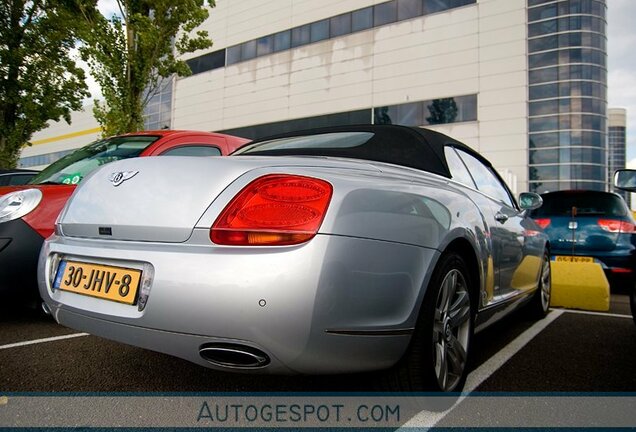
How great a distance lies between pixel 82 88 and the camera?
659 inches

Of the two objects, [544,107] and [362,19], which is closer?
[544,107]

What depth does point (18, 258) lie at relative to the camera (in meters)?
A: 2.95

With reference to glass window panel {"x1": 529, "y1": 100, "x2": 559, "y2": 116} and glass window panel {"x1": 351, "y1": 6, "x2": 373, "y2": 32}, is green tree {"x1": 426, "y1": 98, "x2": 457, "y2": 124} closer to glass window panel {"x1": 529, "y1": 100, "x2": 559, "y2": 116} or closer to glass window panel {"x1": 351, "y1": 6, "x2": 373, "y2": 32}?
glass window panel {"x1": 529, "y1": 100, "x2": 559, "y2": 116}

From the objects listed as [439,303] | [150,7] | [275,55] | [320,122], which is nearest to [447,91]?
[320,122]

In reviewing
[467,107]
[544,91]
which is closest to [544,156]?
[544,91]

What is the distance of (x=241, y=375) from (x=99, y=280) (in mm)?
879

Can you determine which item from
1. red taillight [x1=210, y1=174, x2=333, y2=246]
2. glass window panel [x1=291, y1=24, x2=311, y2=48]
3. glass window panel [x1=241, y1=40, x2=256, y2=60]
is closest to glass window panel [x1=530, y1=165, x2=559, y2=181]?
glass window panel [x1=291, y1=24, x2=311, y2=48]

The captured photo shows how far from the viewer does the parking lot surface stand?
2.12 meters

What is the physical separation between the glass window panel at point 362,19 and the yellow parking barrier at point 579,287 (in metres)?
22.9

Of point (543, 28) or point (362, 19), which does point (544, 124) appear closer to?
point (543, 28)

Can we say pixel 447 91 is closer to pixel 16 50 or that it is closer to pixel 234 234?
pixel 16 50

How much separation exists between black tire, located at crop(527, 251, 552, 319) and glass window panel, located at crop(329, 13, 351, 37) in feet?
79.4

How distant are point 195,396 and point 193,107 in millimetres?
33642

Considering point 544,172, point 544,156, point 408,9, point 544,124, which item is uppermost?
point 408,9
